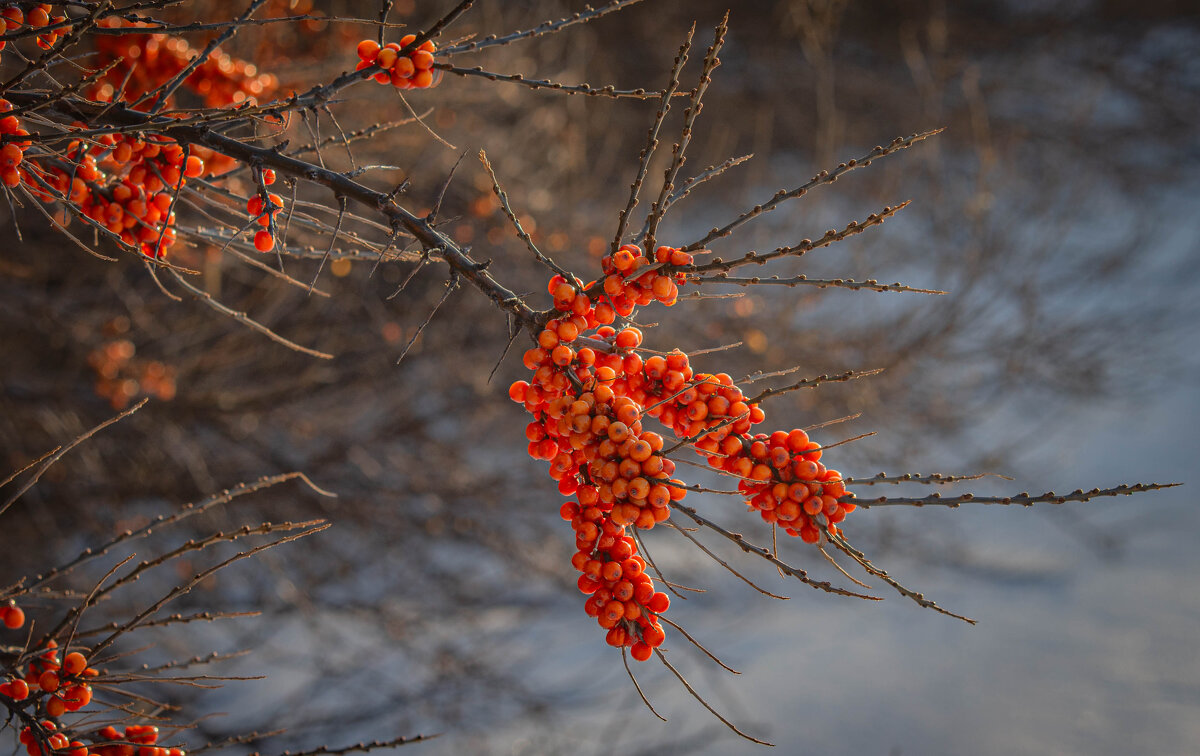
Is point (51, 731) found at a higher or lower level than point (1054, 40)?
lower

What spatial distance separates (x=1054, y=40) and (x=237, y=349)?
4658mm

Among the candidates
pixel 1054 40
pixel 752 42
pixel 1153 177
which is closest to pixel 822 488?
pixel 752 42

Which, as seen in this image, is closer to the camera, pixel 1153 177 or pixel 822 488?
pixel 822 488

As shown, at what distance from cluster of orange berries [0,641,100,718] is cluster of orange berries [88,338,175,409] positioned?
1534 mm

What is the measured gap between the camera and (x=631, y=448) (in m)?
0.80

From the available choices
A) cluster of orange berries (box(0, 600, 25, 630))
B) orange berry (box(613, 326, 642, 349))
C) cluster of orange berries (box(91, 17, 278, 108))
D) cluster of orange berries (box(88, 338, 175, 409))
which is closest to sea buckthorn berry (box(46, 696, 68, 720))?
cluster of orange berries (box(0, 600, 25, 630))

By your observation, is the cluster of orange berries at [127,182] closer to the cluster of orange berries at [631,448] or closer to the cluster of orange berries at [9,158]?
the cluster of orange berries at [9,158]

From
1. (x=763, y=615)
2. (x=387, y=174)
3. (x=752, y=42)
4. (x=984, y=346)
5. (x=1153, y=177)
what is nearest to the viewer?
(x=387, y=174)

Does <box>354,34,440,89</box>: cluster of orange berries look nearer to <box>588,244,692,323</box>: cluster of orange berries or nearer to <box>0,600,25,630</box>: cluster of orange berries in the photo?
<box>588,244,692,323</box>: cluster of orange berries

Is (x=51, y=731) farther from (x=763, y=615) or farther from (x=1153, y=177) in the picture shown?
(x=1153, y=177)

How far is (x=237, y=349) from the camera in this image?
287 centimetres

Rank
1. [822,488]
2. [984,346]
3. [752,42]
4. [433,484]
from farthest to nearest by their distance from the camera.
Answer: [752,42] < [984,346] < [433,484] < [822,488]

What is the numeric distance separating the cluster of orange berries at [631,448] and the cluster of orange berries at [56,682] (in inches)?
24.1

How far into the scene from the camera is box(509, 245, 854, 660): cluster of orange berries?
0.82 m
